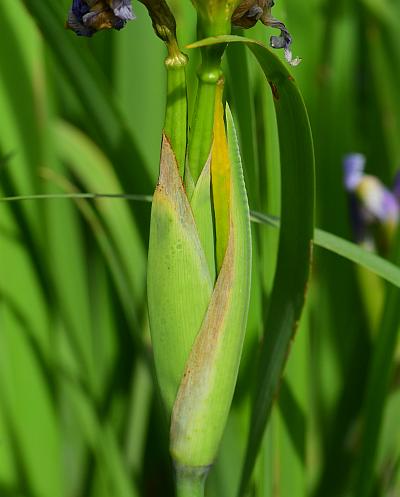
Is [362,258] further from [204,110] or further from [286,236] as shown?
[204,110]

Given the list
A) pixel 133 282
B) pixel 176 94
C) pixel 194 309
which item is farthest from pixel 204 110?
pixel 133 282

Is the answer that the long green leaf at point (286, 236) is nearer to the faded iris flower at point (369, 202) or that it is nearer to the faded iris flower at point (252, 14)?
the faded iris flower at point (252, 14)

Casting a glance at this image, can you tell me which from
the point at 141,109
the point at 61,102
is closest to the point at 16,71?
the point at 141,109

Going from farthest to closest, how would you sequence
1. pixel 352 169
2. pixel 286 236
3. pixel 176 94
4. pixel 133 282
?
pixel 352 169
pixel 133 282
pixel 286 236
pixel 176 94

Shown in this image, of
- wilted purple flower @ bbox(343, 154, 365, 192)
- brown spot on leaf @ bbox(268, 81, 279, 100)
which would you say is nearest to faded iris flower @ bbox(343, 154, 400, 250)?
wilted purple flower @ bbox(343, 154, 365, 192)

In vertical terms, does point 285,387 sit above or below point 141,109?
below

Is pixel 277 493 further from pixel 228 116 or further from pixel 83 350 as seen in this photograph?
pixel 228 116
